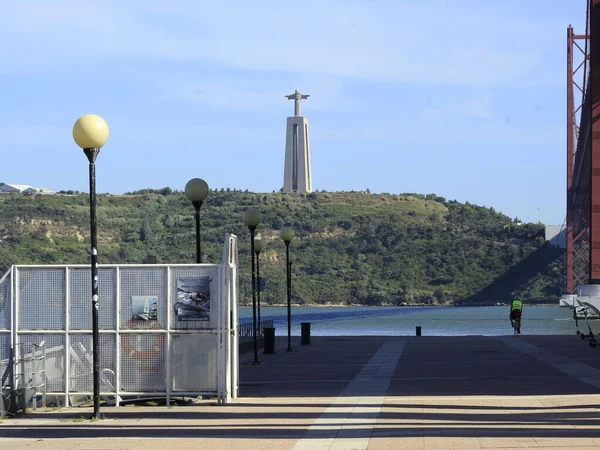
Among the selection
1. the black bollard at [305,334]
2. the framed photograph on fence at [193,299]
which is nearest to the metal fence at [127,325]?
the framed photograph on fence at [193,299]

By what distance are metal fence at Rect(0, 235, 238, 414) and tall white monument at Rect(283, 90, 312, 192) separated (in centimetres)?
13354

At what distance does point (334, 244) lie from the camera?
384ft

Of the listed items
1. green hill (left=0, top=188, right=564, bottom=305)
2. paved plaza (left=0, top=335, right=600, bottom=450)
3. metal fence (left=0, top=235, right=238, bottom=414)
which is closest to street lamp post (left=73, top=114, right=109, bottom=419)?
paved plaza (left=0, top=335, right=600, bottom=450)

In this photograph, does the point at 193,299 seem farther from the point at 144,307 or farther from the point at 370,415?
the point at 370,415

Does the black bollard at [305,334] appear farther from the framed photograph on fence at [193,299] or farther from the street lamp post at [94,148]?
the street lamp post at [94,148]

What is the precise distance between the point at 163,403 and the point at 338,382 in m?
3.70

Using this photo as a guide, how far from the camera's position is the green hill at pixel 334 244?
105312mm

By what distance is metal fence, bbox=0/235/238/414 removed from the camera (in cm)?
1588

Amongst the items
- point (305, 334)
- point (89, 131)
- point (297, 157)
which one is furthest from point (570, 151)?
point (89, 131)

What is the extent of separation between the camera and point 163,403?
52.7ft

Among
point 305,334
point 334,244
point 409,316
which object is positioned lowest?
point 409,316

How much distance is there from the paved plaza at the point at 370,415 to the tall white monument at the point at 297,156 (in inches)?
5054

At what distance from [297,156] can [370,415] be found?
140779mm

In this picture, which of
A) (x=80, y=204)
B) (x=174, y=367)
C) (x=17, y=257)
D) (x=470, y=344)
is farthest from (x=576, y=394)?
(x=80, y=204)
